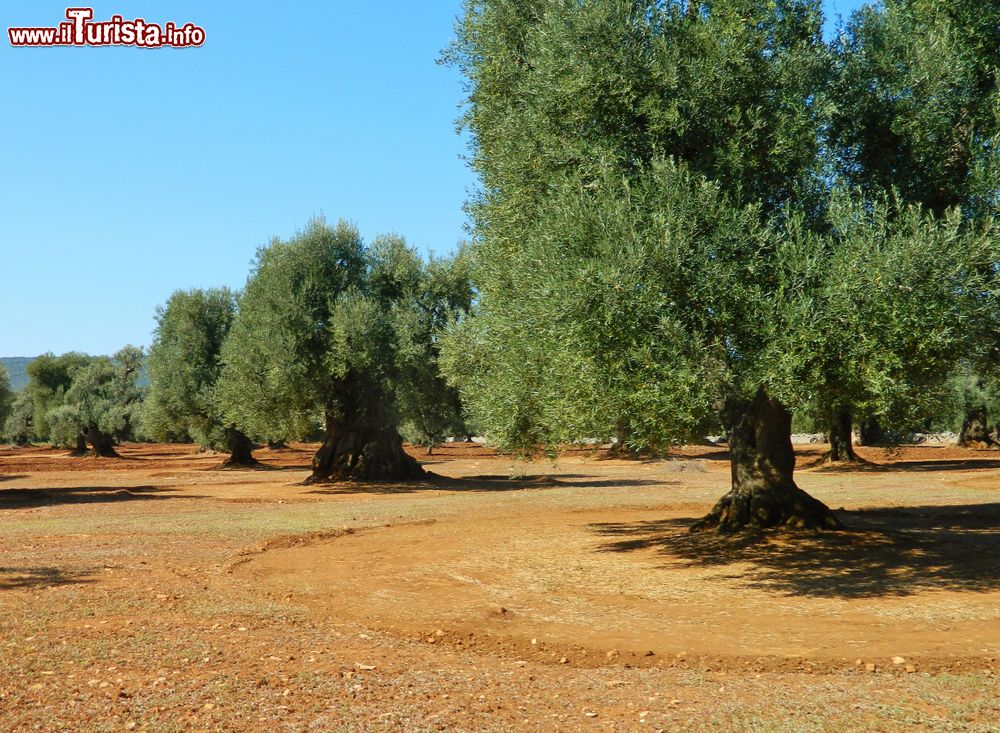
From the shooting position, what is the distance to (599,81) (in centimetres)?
1508

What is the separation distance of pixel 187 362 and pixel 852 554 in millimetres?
45179

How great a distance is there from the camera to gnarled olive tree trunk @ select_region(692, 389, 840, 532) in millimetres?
19406

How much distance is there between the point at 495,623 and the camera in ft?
39.9

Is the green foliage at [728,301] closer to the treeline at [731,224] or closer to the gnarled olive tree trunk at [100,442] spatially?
the treeline at [731,224]

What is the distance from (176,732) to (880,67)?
51.6ft

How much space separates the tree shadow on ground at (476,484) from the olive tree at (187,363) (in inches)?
663

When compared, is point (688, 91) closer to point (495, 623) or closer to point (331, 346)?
point (495, 623)

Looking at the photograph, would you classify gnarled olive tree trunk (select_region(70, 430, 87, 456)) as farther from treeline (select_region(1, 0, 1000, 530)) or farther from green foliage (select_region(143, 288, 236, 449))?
treeline (select_region(1, 0, 1000, 530))

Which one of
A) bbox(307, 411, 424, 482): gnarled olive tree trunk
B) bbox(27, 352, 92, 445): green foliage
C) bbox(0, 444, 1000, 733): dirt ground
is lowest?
bbox(0, 444, 1000, 733): dirt ground

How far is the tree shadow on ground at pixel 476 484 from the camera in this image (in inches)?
1479

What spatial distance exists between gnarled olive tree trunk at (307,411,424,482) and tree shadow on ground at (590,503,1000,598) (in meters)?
19.0

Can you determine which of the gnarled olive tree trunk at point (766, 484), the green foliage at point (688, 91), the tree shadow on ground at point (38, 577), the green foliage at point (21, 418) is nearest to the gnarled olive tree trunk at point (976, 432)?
the gnarled olive tree trunk at point (766, 484)

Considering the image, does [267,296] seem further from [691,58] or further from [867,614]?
[867,614]

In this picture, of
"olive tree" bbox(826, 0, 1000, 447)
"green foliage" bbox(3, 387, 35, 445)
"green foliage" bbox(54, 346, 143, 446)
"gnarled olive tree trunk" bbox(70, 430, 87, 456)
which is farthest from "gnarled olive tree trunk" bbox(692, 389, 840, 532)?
"green foliage" bbox(3, 387, 35, 445)
